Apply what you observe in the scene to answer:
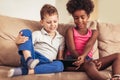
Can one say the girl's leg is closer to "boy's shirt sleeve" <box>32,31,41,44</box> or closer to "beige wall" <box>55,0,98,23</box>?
"boy's shirt sleeve" <box>32,31,41,44</box>

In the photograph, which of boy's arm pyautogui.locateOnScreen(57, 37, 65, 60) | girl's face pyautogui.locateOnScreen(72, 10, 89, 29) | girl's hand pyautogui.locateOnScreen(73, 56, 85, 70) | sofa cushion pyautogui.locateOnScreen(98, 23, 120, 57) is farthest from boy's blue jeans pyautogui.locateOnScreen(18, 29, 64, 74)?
sofa cushion pyautogui.locateOnScreen(98, 23, 120, 57)

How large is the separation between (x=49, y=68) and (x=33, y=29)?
540 millimetres

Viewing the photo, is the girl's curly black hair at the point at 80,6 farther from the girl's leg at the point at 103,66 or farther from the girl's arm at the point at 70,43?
the girl's leg at the point at 103,66

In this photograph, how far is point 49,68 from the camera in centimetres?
191

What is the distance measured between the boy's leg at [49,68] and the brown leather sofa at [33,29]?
49mm

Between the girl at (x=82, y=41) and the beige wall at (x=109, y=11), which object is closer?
the girl at (x=82, y=41)

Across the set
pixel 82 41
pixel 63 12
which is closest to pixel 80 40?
pixel 82 41

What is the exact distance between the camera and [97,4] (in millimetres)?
3607

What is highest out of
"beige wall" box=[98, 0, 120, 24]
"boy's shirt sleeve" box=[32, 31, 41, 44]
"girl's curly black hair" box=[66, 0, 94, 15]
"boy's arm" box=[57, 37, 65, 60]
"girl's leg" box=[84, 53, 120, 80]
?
"girl's curly black hair" box=[66, 0, 94, 15]

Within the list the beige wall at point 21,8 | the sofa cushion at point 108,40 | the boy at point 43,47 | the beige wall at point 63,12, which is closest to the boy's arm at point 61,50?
the boy at point 43,47

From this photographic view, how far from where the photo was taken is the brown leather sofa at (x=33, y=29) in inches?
73.5

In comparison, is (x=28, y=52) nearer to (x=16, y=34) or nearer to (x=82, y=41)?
(x=16, y=34)

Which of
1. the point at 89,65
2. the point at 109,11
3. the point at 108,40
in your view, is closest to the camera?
the point at 89,65

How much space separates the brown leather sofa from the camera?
6.13 ft
